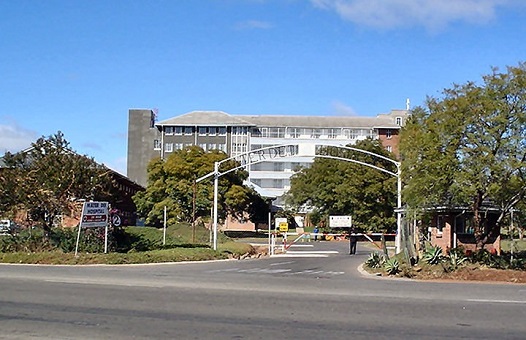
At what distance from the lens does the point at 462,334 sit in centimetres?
1090

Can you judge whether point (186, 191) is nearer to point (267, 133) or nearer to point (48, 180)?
point (48, 180)

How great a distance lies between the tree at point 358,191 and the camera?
232 ft

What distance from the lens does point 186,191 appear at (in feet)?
228

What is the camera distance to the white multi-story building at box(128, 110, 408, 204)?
116 meters

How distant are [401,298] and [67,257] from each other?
60.5 feet

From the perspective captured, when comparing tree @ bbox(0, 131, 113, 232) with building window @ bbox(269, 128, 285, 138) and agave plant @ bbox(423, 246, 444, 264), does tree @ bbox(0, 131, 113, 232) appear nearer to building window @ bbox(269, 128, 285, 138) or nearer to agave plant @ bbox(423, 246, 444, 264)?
agave plant @ bbox(423, 246, 444, 264)

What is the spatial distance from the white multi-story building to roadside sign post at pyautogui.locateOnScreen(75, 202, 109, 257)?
8276 cm

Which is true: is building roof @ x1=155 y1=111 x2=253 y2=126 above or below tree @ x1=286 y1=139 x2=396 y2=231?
above

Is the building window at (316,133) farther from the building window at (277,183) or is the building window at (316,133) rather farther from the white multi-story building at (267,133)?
the building window at (277,183)


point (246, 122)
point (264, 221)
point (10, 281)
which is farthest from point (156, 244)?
point (246, 122)

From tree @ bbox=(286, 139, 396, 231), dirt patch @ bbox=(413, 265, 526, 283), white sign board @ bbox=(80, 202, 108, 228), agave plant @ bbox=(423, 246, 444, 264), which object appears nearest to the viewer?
dirt patch @ bbox=(413, 265, 526, 283)

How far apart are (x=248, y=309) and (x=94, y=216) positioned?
20.0 metres

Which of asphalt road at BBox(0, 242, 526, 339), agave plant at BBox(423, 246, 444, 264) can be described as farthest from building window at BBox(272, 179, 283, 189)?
asphalt road at BBox(0, 242, 526, 339)

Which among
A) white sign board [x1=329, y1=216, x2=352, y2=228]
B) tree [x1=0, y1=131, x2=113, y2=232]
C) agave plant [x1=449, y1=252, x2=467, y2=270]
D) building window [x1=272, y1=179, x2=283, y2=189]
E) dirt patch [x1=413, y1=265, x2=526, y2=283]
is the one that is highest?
building window [x1=272, y1=179, x2=283, y2=189]
